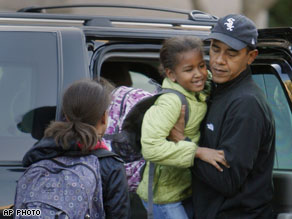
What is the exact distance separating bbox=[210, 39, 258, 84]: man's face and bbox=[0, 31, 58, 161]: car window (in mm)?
769

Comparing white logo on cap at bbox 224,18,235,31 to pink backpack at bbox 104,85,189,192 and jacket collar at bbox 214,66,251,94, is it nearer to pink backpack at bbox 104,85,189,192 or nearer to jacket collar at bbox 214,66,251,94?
jacket collar at bbox 214,66,251,94

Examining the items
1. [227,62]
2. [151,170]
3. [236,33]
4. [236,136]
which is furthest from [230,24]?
[151,170]

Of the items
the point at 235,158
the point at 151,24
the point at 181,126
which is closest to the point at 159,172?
the point at 181,126

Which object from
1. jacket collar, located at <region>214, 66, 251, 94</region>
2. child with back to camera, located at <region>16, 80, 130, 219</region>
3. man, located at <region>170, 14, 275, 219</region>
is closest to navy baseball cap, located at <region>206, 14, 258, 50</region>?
man, located at <region>170, 14, 275, 219</region>

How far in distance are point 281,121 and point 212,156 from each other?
0.63 metres

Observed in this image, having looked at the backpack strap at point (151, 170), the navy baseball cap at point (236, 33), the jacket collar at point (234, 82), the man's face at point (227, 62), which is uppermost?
the navy baseball cap at point (236, 33)

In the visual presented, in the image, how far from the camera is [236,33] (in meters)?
2.61

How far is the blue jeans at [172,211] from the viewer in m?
2.81

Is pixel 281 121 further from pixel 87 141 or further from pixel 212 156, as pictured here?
pixel 87 141

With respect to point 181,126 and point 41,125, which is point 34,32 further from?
point 181,126

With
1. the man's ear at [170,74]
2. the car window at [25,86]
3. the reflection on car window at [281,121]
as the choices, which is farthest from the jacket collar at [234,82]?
the car window at [25,86]

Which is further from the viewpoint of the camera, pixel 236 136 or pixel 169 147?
pixel 169 147

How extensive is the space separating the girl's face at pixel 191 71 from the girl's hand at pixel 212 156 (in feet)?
1.07

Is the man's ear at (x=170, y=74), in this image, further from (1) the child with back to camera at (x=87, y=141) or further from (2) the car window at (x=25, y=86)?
(2) the car window at (x=25, y=86)
